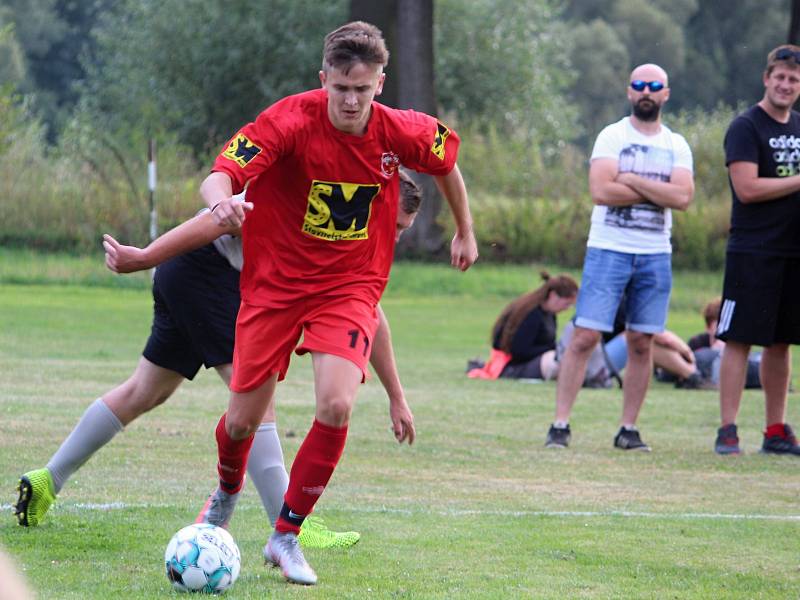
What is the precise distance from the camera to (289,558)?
492 cm

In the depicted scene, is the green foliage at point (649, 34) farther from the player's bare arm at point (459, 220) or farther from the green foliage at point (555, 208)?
the player's bare arm at point (459, 220)

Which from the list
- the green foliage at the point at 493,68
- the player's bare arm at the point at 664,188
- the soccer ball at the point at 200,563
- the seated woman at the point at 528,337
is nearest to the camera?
the soccer ball at the point at 200,563

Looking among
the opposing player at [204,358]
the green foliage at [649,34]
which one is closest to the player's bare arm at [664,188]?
the opposing player at [204,358]

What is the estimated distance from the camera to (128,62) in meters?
39.4

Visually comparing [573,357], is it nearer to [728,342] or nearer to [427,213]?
[728,342]

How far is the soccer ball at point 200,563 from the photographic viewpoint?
15.2 feet

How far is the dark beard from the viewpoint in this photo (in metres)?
8.70

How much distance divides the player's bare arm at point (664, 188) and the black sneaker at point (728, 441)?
1381 mm

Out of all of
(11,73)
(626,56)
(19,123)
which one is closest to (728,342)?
(19,123)

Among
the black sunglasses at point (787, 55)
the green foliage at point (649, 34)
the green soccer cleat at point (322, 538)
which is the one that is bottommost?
the green soccer cleat at point (322, 538)

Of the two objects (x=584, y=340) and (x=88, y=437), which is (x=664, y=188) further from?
(x=88, y=437)

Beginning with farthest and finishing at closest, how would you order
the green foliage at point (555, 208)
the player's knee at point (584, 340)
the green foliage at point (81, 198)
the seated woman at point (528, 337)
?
the green foliage at point (555, 208) → the green foliage at point (81, 198) → the seated woman at point (528, 337) → the player's knee at point (584, 340)

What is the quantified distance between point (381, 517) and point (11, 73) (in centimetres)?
6101

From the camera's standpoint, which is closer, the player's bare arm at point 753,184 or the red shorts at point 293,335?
the red shorts at point 293,335
